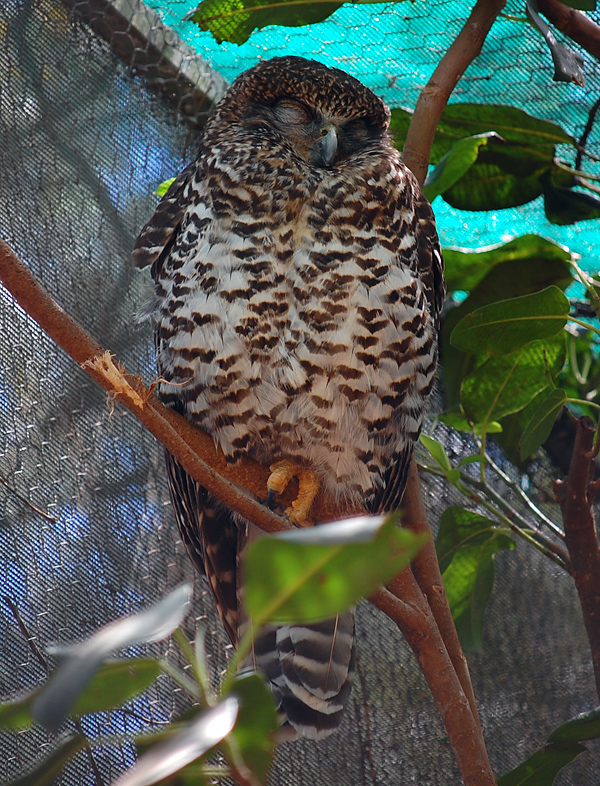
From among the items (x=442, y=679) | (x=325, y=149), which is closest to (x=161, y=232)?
(x=325, y=149)

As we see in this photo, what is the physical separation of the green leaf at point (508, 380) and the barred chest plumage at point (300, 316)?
8.0 inches

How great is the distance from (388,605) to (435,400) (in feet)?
3.97

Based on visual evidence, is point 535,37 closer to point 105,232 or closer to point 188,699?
point 105,232

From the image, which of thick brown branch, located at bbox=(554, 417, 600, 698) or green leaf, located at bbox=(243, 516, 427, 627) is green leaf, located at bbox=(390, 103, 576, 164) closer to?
thick brown branch, located at bbox=(554, 417, 600, 698)

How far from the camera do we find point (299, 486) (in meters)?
1.73

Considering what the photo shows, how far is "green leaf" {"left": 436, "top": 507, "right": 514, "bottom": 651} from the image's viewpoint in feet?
6.12

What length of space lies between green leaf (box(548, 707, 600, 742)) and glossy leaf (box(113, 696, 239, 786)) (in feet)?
3.31

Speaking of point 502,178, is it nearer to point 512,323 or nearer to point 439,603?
point 512,323

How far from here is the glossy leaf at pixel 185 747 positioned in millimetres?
428

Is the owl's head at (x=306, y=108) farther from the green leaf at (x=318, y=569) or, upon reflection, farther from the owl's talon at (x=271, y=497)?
the green leaf at (x=318, y=569)

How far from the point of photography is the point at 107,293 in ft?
6.38

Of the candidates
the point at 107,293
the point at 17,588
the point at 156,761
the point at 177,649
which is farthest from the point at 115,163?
the point at 156,761

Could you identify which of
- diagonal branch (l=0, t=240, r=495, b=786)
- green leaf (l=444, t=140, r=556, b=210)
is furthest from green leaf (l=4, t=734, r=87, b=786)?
green leaf (l=444, t=140, r=556, b=210)

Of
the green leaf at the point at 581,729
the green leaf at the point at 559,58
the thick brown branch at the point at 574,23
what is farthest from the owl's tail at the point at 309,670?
Answer: the thick brown branch at the point at 574,23
